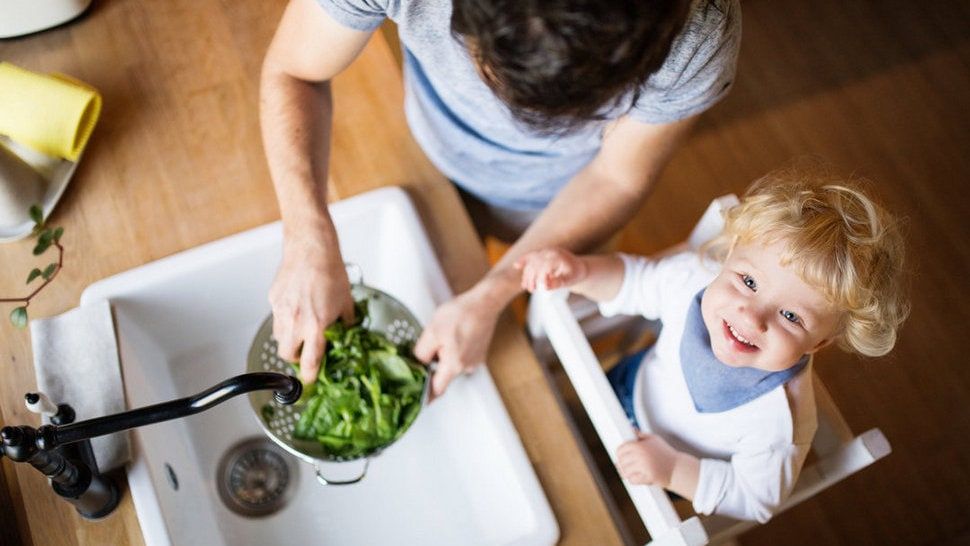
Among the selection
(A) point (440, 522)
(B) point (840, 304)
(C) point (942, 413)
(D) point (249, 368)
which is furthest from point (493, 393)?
(C) point (942, 413)

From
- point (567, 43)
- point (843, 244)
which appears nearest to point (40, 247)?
point (567, 43)

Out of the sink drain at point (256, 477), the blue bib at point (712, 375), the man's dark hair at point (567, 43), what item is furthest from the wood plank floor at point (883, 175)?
the man's dark hair at point (567, 43)

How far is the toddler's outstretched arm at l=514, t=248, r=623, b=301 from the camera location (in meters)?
0.91

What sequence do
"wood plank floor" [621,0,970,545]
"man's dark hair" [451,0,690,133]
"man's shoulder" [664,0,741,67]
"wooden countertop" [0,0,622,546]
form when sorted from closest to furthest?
"man's dark hair" [451,0,690,133] → "man's shoulder" [664,0,741,67] → "wooden countertop" [0,0,622,546] → "wood plank floor" [621,0,970,545]

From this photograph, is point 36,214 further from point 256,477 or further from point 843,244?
point 843,244

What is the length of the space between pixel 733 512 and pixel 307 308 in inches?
22.8

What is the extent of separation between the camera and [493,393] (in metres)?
0.88

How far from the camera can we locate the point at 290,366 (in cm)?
93

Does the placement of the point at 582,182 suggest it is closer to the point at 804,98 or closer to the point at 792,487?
the point at 792,487

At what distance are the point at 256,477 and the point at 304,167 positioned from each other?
44cm

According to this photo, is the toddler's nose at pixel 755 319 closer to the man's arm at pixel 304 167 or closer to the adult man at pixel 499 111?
the adult man at pixel 499 111

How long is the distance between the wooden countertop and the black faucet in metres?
0.04

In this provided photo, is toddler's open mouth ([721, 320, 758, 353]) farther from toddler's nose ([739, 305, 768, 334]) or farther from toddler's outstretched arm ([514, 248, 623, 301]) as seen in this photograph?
toddler's outstretched arm ([514, 248, 623, 301])

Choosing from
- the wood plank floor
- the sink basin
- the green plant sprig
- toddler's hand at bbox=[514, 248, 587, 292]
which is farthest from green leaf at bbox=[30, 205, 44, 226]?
the wood plank floor
